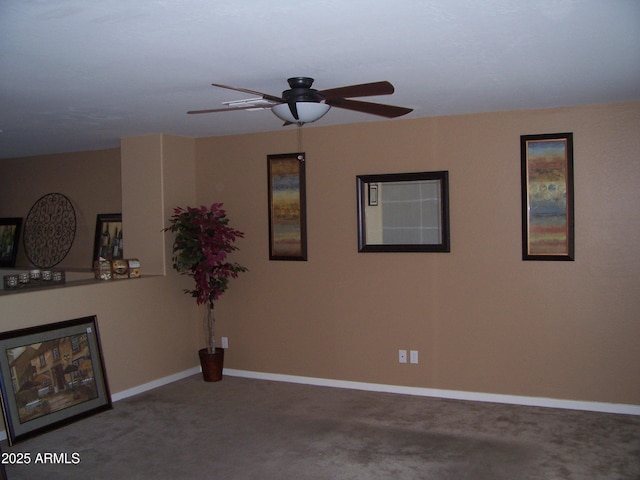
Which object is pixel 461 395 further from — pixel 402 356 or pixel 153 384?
pixel 153 384

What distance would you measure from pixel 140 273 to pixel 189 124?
62.4 inches

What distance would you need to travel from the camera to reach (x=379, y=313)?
5262 mm

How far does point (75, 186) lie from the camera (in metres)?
7.05

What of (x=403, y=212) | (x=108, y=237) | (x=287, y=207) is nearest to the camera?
(x=403, y=212)

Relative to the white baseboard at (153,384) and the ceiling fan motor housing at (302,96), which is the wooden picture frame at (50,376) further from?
the ceiling fan motor housing at (302,96)

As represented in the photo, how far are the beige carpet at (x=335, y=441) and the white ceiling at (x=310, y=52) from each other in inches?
92.6

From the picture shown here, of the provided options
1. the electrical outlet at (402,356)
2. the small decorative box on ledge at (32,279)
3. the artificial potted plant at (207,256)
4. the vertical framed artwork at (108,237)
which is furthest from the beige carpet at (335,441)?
the vertical framed artwork at (108,237)

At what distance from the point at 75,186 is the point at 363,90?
17.0ft

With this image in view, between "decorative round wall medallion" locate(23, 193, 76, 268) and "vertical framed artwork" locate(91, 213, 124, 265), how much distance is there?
1.45ft

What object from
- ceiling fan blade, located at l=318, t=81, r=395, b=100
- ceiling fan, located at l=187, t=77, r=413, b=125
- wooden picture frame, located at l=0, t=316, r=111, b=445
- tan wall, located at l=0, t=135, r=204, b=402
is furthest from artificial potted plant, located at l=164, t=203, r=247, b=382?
ceiling fan blade, located at l=318, t=81, r=395, b=100

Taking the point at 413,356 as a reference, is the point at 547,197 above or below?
above

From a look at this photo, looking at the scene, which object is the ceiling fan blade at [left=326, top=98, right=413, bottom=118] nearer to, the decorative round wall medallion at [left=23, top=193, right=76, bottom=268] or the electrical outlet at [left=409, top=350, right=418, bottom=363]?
the electrical outlet at [left=409, top=350, right=418, bottom=363]

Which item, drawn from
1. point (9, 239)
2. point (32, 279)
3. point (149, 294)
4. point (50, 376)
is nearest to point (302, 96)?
point (50, 376)

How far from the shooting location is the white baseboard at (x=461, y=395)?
180 inches
